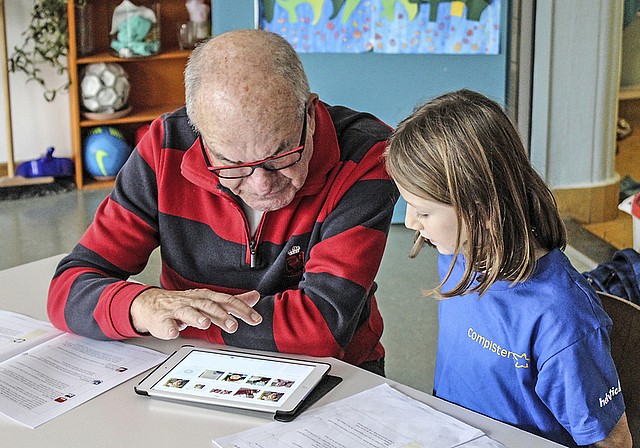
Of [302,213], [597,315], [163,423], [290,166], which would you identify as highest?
[290,166]

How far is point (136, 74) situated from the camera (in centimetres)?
503

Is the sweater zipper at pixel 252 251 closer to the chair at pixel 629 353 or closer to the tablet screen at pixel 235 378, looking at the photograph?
the tablet screen at pixel 235 378

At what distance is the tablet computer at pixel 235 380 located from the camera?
1009 mm

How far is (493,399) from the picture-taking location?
3.90ft

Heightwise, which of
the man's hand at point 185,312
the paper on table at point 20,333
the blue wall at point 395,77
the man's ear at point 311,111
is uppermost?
the blue wall at point 395,77

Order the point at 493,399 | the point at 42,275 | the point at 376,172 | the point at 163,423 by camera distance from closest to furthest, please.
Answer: the point at 163,423
the point at 493,399
the point at 376,172
the point at 42,275

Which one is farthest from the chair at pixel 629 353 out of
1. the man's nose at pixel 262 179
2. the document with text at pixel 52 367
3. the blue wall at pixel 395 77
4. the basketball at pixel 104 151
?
the basketball at pixel 104 151

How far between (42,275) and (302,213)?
637 millimetres

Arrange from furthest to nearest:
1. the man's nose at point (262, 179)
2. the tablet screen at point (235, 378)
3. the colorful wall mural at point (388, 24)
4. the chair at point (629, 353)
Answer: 1. the colorful wall mural at point (388, 24)
2. the man's nose at point (262, 179)
3. the chair at point (629, 353)
4. the tablet screen at point (235, 378)

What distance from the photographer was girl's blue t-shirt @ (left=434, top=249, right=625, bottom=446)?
1033 mm

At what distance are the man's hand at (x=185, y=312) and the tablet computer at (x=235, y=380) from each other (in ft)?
0.16

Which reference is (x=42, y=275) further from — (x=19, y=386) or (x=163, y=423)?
(x=163, y=423)

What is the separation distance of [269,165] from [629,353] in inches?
28.0

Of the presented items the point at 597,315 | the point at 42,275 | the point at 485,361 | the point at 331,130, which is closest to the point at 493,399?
the point at 485,361
